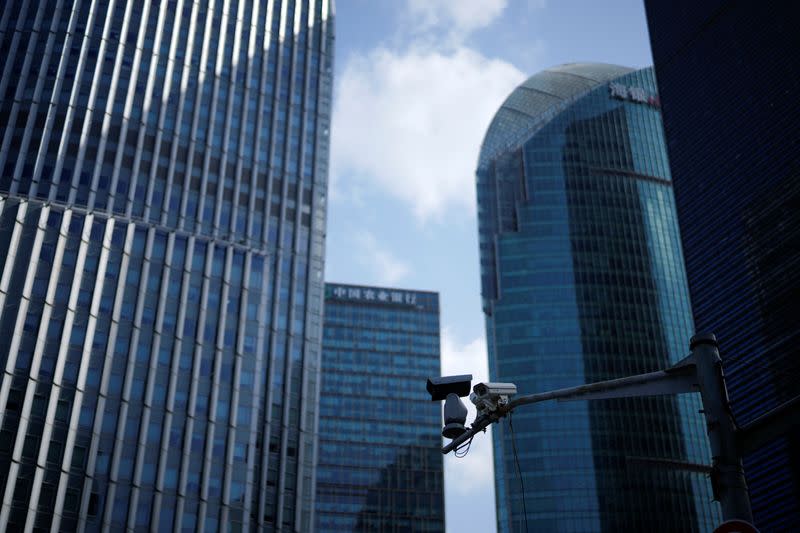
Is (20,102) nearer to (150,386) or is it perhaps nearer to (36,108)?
(36,108)

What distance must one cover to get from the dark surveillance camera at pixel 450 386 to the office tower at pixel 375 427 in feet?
549

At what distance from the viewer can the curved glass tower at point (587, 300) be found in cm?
13862

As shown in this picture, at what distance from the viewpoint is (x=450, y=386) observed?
1109 centimetres

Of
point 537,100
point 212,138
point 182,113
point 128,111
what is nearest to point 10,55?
point 128,111

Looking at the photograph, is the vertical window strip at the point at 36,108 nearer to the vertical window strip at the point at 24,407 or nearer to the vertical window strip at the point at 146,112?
the vertical window strip at the point at 24,407

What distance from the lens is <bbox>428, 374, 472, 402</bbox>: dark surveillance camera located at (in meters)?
11.1

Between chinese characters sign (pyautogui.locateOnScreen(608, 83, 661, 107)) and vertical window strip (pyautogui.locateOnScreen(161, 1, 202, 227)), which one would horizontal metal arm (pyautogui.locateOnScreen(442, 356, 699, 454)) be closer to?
vertical window strip (pyautogui.locateOnScreen(161, 1, 202, 227))

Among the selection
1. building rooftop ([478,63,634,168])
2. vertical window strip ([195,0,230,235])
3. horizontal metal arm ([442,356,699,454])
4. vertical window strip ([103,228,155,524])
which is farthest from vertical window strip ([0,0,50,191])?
building rooftop ([478,63,634,168])

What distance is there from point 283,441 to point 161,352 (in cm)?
1500

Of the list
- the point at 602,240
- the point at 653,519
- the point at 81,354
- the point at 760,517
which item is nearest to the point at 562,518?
the point at 653,519

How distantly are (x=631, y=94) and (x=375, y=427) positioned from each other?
8506cm

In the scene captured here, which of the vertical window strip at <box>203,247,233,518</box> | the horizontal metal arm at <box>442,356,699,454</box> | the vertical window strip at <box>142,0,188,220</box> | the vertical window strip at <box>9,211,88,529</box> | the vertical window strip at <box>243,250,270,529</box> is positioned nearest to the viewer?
the horizontal metal arm at <box>442,356,699,454</box>

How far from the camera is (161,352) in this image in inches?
3255

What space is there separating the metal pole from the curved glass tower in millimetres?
131312
